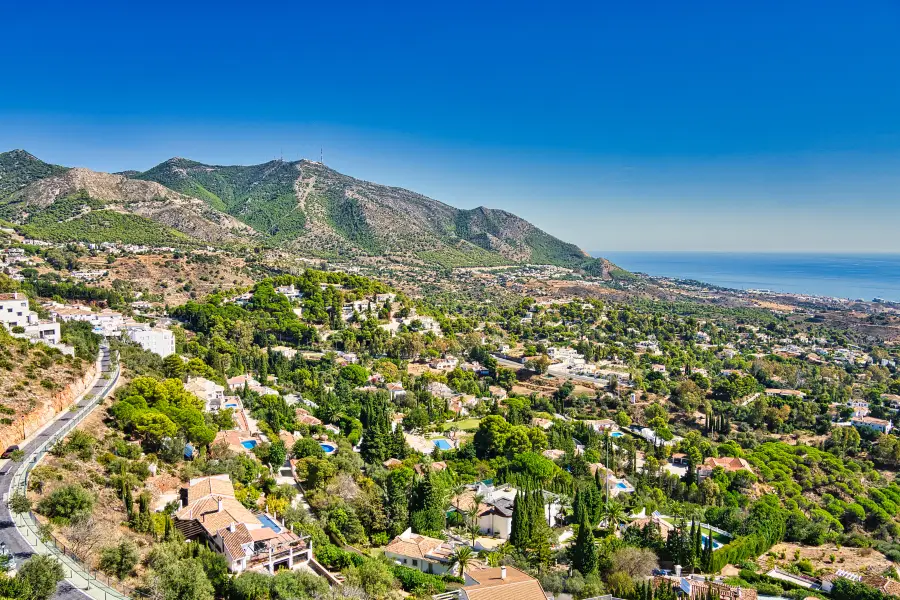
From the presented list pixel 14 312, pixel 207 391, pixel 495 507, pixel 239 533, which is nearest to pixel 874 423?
pixel 495 507

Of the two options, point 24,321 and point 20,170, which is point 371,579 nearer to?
point 24,321

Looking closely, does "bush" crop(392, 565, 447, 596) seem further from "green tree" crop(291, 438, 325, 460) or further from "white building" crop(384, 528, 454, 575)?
"green tree" crop(291, 438, 325, 460)

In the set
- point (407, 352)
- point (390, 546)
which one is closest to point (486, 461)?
point (390, 546)

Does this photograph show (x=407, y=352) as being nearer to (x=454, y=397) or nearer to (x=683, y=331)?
(x=454, y=397)

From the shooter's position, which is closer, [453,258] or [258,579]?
[258,579]

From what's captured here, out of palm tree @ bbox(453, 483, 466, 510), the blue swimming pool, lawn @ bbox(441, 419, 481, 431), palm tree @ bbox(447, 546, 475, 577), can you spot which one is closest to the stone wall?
the blue swimming pool

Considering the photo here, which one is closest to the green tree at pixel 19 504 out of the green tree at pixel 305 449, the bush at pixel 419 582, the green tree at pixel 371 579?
the green tree at pixel 371 579
